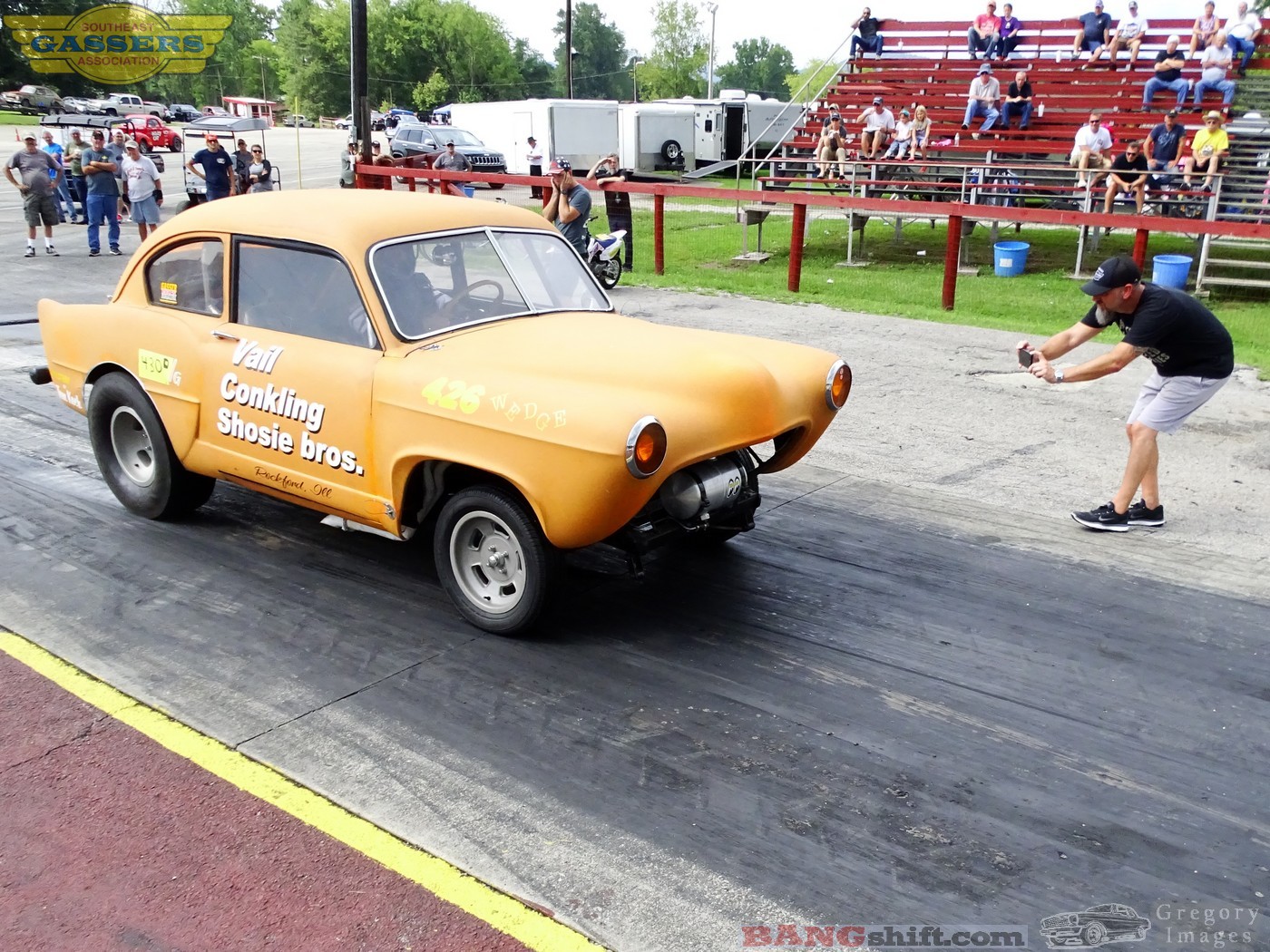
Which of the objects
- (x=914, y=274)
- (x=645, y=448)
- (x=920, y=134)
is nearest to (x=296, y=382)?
(x=645, y=448)

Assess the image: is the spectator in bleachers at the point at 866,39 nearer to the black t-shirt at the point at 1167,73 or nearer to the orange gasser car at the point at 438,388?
the black t-shirt at the point at 1167,73

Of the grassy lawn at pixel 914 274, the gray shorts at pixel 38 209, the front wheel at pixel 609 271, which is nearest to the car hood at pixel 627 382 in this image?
the grassy lawn at pixel 914 274

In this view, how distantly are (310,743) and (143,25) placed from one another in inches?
2515

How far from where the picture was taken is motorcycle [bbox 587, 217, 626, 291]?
46.8 ft

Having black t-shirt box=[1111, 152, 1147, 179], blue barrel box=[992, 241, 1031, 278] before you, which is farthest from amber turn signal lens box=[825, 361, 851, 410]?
black t-shirt box=[1111, 152, 1147, 179]

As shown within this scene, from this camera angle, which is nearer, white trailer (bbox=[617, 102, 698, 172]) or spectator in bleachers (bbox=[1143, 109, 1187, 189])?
spectator in bleachers (bbox=[1143, 109, 1187, 189])

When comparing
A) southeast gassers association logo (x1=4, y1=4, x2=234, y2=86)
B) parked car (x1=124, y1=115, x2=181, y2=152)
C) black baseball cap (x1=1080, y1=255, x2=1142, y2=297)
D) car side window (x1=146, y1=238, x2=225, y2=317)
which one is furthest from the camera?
southeast gassers association logo (x1=4, y1=4, x2=234, y2=86)

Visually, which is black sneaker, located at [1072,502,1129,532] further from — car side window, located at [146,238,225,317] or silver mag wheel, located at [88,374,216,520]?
silver mag wheel, located at [88,374,216,520]

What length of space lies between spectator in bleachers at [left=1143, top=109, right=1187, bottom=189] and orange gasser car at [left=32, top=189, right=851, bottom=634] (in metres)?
15.1

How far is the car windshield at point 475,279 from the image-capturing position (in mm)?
5105

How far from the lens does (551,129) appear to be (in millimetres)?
38469

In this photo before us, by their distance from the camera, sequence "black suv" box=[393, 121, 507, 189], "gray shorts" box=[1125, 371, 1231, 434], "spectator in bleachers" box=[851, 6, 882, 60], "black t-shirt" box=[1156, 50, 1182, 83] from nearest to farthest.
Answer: "gray shorts" box=[1125, 371, 1231, 434] → "black t-shirt" box=[1156, 50, 1182, 83] → "spectator in bleachers" box=[851, 6, 882, 60] → "black suv" box=[393, 121, 507, 189]

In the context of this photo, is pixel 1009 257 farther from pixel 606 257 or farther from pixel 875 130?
pixel 875 130

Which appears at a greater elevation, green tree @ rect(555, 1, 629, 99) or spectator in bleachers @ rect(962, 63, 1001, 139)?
green tree @ rect(555, 1, 629, 99)
